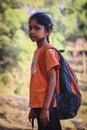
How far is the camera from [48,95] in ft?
4.46

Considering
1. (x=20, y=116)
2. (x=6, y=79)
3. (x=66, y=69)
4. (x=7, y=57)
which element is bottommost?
(x=20, y=116)

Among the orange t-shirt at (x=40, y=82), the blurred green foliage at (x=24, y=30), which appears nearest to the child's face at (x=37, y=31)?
the orange t-shirt at (x=40, y=82)

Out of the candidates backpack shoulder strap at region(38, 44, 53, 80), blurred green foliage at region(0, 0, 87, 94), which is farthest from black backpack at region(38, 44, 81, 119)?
blurred green foliage at region(0, 0, 87, 94)

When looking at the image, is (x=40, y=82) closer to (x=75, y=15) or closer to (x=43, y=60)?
(x=43, y=60)

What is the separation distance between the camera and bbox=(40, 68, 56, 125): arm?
134 cm

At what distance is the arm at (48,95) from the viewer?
1.34 meters

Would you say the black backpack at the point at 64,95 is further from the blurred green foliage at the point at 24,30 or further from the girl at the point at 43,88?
the blurred green foliage at the point at 24,30

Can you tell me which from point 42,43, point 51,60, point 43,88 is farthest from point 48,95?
point 42,43

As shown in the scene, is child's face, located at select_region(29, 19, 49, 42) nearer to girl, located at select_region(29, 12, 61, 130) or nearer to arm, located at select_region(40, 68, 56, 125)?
girl, located at select_region(29, 12, 61, 130)

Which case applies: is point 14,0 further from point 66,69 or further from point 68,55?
point 66,69

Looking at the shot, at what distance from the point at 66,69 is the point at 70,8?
4.30ft

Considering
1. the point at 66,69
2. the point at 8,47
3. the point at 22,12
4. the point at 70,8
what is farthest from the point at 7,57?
the point at 66,69

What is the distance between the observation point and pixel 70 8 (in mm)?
2625

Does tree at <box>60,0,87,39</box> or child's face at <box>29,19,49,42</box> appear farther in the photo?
tree at <box>60,0,87,39</box>
